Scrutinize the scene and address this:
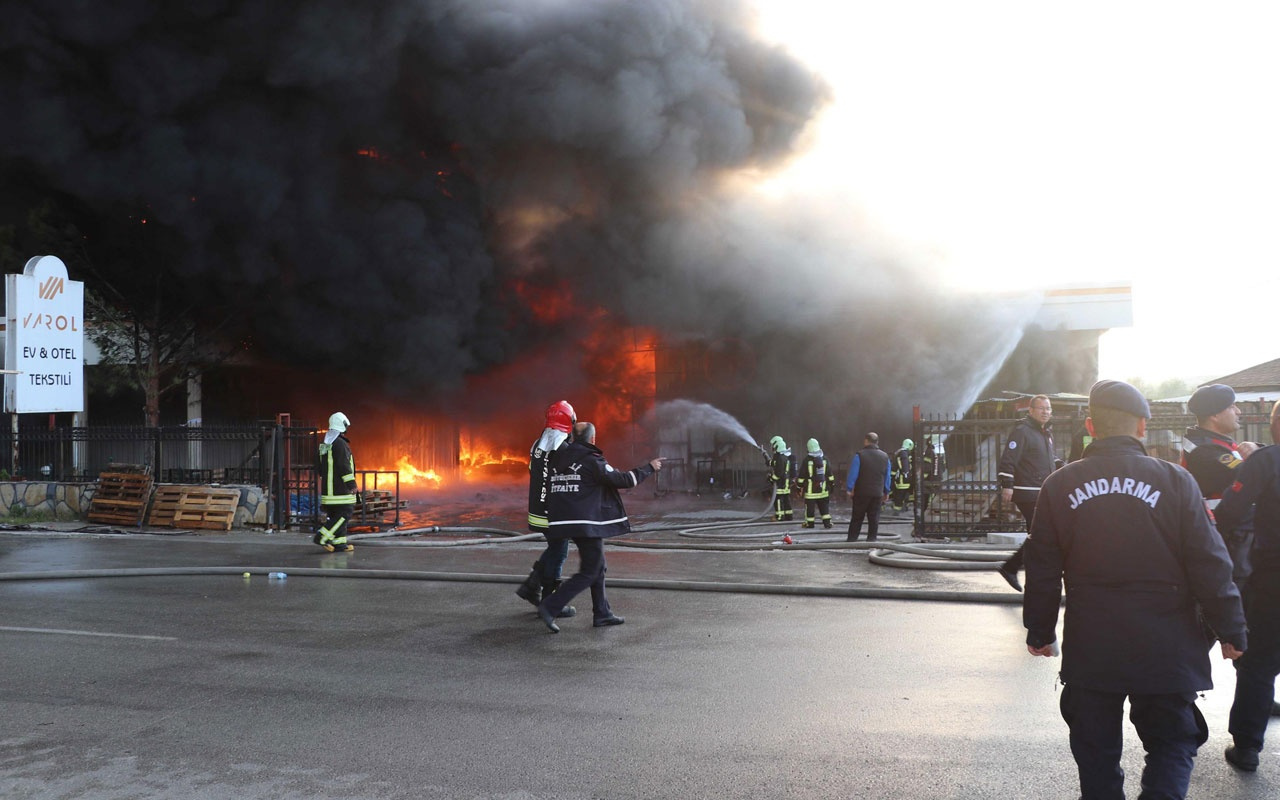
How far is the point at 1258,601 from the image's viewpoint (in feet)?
13.1

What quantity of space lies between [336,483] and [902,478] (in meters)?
11.8

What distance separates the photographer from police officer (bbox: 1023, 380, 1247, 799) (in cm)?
296

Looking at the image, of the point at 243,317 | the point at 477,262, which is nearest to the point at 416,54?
the point at 477,262

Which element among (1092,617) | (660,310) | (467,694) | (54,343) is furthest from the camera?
(660,310)

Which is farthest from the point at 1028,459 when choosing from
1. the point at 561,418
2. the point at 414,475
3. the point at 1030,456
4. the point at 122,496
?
the point at 414,475

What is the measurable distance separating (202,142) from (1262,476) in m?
21.6

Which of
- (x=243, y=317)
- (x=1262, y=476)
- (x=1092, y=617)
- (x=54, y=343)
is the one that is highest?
(x=243, y=317)

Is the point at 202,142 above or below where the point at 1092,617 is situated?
above

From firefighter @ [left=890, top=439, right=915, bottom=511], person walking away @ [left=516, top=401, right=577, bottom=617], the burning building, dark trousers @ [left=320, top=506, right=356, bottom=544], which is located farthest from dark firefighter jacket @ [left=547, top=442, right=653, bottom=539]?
the burning building

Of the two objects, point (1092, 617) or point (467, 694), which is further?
point (467, 694)

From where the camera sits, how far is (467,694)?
16.8ft

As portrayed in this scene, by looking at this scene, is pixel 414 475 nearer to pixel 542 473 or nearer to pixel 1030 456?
pixel 542 473

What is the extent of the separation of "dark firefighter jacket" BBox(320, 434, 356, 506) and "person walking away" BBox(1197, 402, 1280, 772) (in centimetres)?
913

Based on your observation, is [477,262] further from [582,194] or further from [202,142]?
[202,142]
